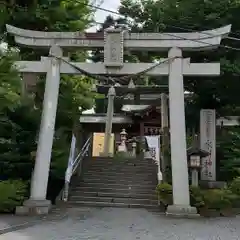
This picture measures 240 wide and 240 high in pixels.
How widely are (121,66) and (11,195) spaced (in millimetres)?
5725

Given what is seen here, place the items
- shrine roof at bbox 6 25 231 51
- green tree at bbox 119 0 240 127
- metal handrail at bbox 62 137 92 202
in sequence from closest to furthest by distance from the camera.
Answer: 1. shrine roof at bbox 6 25 231 51
2. metal handrail at bbox 62 137 92 202
3. green tree at bbox 119 0 240 127

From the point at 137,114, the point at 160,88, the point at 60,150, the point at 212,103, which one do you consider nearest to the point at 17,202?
the point at 60,150

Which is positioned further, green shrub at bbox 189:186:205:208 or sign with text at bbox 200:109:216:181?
sign with text at bbox 200:109:216:181

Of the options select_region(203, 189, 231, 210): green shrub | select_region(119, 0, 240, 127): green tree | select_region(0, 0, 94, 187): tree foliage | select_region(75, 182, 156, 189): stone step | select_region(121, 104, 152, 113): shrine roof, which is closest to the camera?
select_region(203, 189, 231, 210): green shrub

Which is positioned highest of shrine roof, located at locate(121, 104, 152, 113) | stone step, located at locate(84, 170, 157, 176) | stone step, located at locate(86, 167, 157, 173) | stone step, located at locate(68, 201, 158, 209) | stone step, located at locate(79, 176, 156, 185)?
shrine roof, located at locate(121, 104, 152, 113)

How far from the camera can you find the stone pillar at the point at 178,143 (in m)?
13.8

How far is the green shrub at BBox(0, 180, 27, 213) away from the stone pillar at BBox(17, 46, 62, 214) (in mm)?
320

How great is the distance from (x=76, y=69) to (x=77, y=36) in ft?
3.98

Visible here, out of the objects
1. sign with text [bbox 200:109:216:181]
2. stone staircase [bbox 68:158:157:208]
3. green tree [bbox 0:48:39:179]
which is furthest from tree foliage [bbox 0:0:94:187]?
sign with text [bbox 200:109:216:181]

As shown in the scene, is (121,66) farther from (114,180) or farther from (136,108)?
(136,108)

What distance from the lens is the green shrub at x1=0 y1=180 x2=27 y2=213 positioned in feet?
43.9

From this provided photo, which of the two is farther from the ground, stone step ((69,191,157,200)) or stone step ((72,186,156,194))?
stone step ((72,186,156,194))

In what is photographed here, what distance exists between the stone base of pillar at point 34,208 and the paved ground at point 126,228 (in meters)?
0.84

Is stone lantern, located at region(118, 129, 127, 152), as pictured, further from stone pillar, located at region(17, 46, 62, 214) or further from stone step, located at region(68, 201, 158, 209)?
stone pillar, located at region(17, 46, 62, 214)
